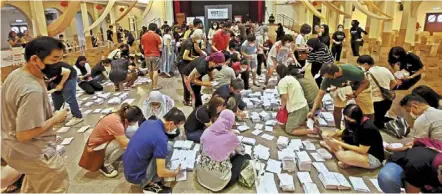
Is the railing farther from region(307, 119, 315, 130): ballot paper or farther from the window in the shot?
region(307, 119, 315, 130): ballot paper

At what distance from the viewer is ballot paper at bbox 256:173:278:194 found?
8.76 feet

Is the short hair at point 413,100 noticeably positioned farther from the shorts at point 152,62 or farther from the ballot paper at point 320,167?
the shorts at point 152,62

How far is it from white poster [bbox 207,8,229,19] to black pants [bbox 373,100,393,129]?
1806cm

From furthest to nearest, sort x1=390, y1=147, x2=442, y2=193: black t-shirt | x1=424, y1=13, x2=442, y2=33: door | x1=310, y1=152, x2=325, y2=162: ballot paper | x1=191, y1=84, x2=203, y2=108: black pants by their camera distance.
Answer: x1=424, y1=13, x2=442, y2=33: door, x1=191, y1=84, x2=203, y2=108: black pants, x1=310, y1=152, x2=325, y2=162: ballot paper, x1=390, y1=147, x2=442, y2=193: black t-shirt

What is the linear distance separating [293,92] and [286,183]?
141 centimetres

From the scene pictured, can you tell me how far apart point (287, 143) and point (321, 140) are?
485 millimetres

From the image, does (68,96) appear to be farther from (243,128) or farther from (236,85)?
(243,128)

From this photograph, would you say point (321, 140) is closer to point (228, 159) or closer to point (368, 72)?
point (368, 72)

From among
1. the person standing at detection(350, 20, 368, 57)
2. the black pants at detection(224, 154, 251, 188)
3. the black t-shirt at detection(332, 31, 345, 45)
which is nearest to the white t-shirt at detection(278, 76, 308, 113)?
the black pants at detection(224, 154, 251, 188)

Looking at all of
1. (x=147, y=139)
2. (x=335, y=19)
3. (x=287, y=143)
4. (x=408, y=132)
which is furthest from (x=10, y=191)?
(x=335, y=19)

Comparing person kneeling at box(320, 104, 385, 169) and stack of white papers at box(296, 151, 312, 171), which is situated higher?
person kneeling at box(320, 104, 385, 169)

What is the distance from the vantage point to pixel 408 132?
372 cm

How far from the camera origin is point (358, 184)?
106 inches

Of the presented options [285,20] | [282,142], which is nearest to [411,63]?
[282,142]
